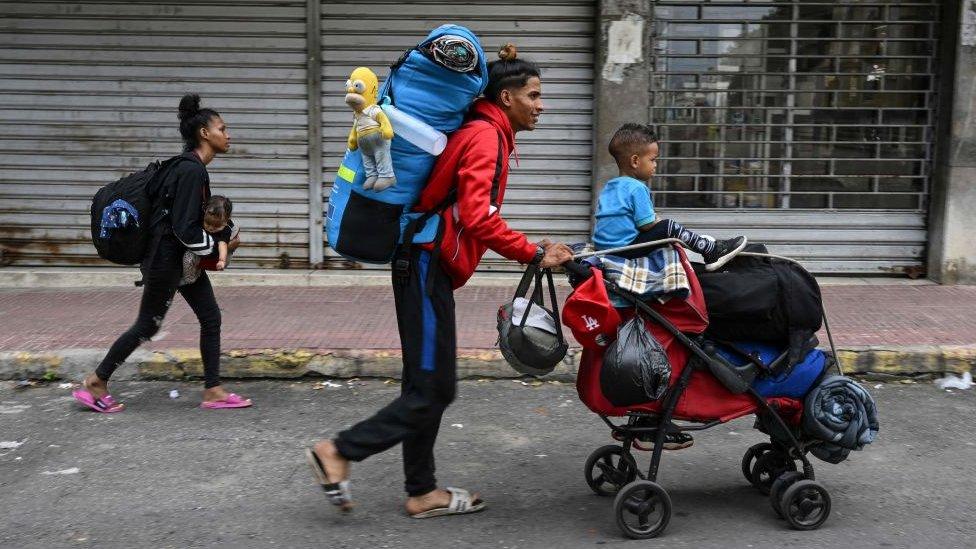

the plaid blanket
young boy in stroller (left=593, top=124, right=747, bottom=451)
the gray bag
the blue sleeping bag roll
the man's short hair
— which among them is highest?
the man's short hair

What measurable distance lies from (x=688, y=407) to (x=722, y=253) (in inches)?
24.9

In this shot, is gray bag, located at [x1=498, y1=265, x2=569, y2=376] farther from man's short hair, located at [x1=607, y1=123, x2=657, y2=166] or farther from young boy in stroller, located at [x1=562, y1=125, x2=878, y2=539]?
man's short hair, located at [x1=607, y1=123, x2=657, y2=166]

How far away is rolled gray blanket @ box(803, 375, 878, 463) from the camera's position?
3.74 meters

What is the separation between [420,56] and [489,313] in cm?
407

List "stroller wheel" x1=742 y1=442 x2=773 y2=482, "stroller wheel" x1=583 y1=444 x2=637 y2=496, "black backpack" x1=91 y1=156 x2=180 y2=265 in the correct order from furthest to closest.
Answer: "black backpack" x1=91 y1=156 x2=180 y2=265 < "stroller wheel" x1=742 y1=442 x2=773 y2=482 < "stroller wheel" x1=583 y1=444 x2=637 y2=496

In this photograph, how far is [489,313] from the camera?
24.5 feet

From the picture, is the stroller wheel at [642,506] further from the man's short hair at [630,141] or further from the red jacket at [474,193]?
the man's short hair at [630,141]

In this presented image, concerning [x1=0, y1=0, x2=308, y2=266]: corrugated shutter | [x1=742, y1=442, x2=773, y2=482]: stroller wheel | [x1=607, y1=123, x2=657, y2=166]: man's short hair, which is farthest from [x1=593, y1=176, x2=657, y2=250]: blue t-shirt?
[x1=0, y1=0, x2=308, y2=266]: corrugated shutter

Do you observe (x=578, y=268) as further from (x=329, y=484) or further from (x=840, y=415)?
(x=329, y=484)

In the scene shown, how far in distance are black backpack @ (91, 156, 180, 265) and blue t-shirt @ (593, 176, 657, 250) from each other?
2.55 metres

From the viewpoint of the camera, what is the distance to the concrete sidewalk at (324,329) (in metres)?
6.11

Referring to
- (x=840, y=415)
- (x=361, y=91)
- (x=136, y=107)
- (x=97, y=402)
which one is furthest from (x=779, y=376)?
(x=136, y=107)

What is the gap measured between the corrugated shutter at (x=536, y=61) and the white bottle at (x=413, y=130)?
5.05 metres

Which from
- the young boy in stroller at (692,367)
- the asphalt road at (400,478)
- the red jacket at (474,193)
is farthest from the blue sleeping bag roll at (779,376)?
the red jacket at (474,193)
